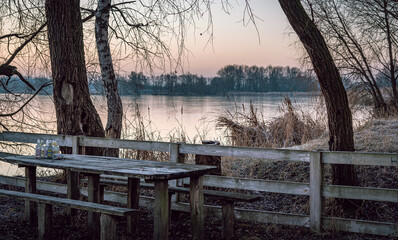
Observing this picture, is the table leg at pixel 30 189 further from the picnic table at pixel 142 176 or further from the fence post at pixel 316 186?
the fence post at pixel 316 186

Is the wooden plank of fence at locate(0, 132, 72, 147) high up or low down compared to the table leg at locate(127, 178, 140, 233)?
up

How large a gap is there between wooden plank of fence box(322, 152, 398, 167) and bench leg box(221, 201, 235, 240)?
1.37 meters

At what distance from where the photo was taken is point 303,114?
13.0 m

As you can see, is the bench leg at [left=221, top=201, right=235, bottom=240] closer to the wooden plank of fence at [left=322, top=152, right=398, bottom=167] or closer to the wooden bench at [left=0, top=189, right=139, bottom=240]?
the wooden plank of fence at [left=322, top=152, right=398, bottom=167]

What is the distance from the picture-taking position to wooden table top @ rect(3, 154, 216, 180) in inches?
183

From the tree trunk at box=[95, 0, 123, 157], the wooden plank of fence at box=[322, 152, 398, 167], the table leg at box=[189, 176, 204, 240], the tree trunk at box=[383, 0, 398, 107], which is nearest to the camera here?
the table leg at box=[189, 176, 204, 240]

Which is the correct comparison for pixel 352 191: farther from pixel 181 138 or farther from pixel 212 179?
pixel 181 138

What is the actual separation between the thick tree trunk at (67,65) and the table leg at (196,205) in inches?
151

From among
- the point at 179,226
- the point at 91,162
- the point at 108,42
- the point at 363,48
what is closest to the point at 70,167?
the point at 91,162

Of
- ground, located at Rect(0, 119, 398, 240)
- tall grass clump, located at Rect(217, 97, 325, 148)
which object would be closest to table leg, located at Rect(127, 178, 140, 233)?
ground, located at Rect(0, 119, 398, 240)

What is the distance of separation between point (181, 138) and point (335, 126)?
502 cm

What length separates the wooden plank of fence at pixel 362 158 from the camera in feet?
18.0

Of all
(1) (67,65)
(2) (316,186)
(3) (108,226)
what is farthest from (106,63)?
(2) (316,186)

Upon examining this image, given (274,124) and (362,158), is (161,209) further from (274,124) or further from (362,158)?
(274,124)
